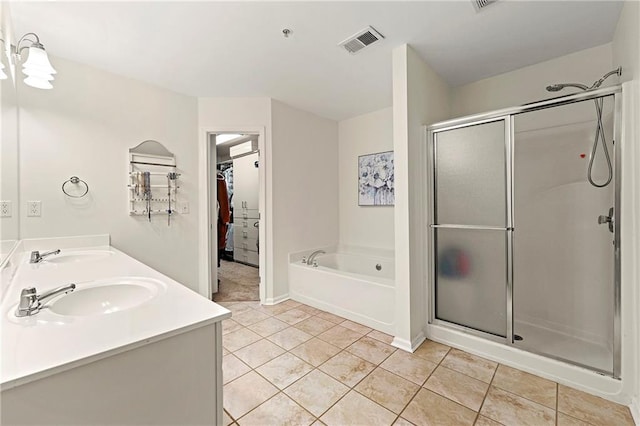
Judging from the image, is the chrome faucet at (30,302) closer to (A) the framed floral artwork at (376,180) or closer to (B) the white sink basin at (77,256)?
(B) the white sink basin at (77,256)

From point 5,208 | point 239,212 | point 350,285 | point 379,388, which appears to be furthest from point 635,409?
point 239,212

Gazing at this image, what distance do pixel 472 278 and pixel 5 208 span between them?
318cm

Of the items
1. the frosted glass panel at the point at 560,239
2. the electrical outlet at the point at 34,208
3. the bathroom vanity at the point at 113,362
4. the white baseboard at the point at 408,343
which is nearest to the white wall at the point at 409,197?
the white baseboard at the point at 408,343

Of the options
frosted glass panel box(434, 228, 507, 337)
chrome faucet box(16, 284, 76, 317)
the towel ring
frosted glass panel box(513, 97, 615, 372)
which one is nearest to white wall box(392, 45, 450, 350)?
frosted glass panel box(434, 228, 507, 337)

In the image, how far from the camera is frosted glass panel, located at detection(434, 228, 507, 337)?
203 centimetres

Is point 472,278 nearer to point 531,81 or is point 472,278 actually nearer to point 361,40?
point 531,81

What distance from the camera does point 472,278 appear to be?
2.15 meters

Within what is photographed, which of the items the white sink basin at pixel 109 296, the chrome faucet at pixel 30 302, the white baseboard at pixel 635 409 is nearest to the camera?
the chrome faucet at pixel 30 302

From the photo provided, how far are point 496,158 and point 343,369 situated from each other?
1904 mm

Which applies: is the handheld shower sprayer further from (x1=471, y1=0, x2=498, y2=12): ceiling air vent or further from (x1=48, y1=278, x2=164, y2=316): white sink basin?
(x1=48, y1=278, x2=164, y2=316): white sink basin

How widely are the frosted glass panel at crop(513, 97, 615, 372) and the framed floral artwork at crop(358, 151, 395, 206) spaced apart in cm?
154

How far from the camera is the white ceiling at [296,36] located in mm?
1721

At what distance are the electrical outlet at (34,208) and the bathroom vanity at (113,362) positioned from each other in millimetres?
1322

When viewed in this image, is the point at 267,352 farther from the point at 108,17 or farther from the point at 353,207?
the point at 108,17
